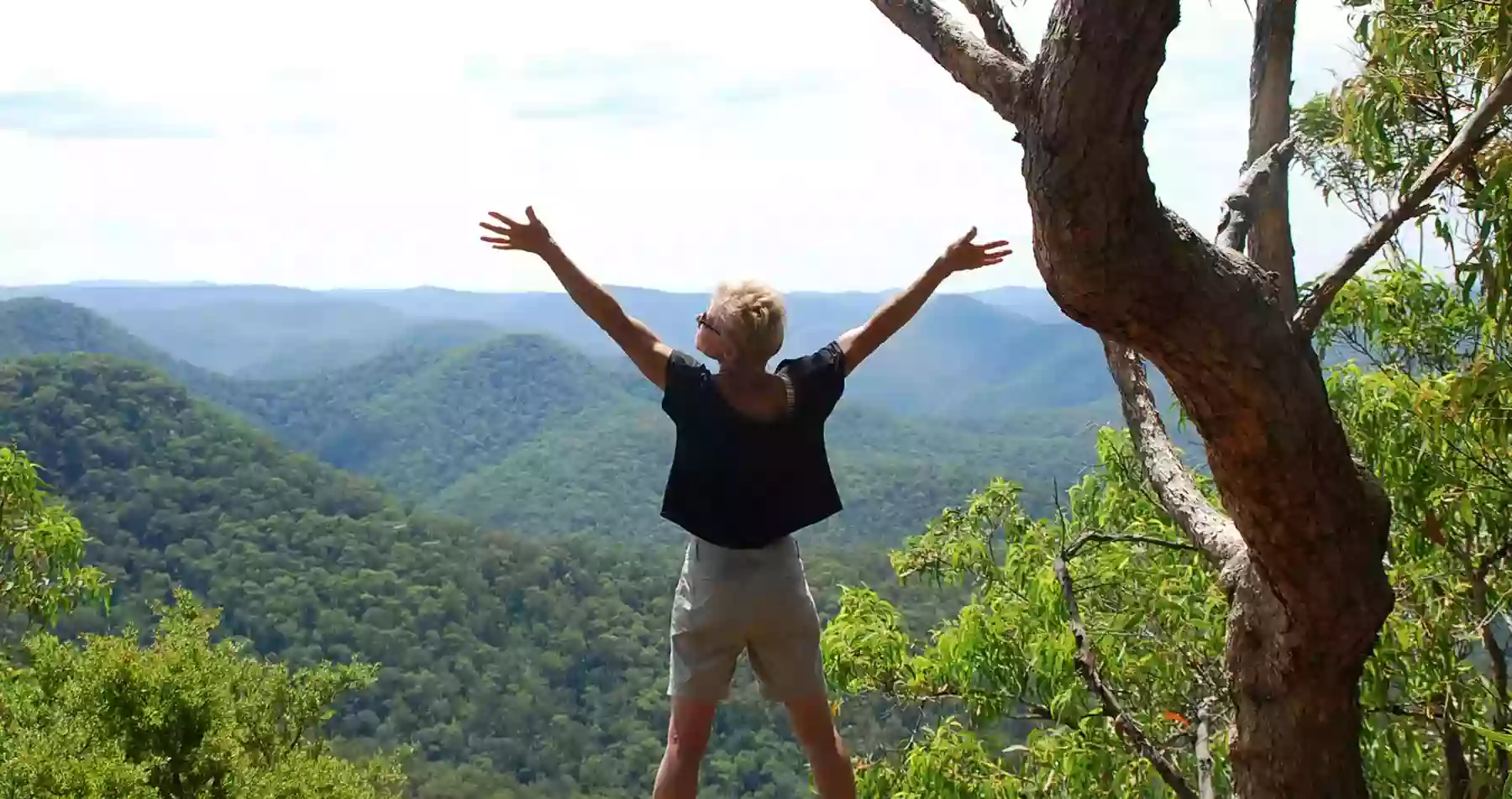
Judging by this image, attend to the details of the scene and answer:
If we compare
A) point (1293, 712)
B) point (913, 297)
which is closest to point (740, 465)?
point (913, 297)

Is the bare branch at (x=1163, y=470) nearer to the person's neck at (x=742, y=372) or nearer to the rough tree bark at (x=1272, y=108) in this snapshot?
the rough tree bark at (x=1272, y=108)

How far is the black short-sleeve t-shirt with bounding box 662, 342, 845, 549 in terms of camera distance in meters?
1.93

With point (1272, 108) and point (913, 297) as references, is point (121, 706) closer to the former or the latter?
point (913, 297)

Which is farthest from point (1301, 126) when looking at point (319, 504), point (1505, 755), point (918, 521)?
point (918, 521)

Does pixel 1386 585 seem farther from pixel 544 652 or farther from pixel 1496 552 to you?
pixel 544 652

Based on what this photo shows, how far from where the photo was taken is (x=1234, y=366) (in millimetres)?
1437

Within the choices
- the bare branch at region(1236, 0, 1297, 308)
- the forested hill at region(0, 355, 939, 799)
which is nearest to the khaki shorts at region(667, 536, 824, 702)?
the bare branch at region(1236, 0, 1297, 308)

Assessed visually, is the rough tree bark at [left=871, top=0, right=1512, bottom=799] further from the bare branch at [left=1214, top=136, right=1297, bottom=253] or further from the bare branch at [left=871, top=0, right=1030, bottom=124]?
the bare branch at [left=1214, top=136, right=1297, bottom=253]

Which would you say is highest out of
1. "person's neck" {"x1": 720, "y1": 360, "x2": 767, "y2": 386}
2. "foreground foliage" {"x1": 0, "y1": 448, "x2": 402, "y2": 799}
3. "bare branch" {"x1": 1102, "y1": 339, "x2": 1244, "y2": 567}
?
"person's neck" {"x1": 720, "y1": 360, "x2": 767, "y2": 386}

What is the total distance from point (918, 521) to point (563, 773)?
1205 inches

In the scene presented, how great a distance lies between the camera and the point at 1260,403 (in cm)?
147

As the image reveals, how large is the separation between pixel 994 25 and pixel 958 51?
49cm

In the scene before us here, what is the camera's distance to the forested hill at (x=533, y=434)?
74.2 metres

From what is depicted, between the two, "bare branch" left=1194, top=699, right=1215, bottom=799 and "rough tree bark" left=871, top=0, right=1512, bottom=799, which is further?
"bare branch" left=1194, top=699, right=1215, bottom=799
